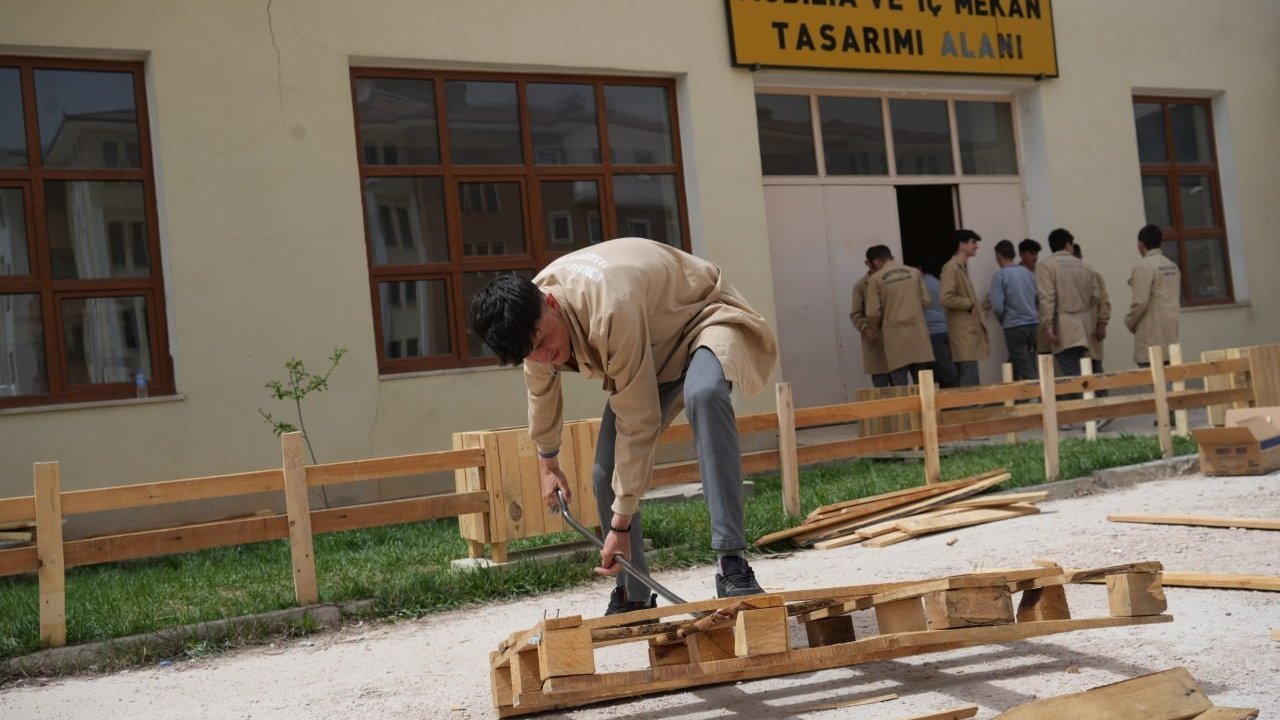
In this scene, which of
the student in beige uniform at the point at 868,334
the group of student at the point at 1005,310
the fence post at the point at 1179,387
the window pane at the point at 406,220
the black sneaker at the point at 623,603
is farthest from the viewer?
the student in beige uniform at the point at 868,334

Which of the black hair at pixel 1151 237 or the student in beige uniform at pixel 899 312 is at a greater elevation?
the black hair at pixel 1151 237

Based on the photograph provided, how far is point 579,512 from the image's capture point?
7.66 m

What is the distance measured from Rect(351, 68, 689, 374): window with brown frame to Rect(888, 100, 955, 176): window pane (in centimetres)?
324

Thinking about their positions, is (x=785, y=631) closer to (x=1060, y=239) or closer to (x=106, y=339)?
(x=106, y=339)

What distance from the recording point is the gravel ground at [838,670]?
4008mm

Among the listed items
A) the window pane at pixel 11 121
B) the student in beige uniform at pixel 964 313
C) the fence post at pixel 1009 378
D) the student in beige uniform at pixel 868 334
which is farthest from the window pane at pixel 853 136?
the window pane at pixel 11 121

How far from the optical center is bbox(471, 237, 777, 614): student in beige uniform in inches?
163

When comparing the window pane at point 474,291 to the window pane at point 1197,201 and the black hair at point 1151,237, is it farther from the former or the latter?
the window pane at point 1197,201

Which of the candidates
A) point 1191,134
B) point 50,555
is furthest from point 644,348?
point 1191,134

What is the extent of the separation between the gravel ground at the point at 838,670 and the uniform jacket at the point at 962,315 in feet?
18.1

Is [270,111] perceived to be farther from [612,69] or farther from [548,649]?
[548,649]

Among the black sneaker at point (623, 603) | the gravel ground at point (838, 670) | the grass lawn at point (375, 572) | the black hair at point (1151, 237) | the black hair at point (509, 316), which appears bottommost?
the gravel ground at point (838, 670)

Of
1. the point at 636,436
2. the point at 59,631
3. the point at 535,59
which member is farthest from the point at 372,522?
the point at 535,59

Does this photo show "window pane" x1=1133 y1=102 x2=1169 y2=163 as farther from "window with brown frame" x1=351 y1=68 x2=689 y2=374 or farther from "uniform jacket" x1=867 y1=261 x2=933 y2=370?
"window with brown frame" x1=351 y1=68 x2=689 y2=374
